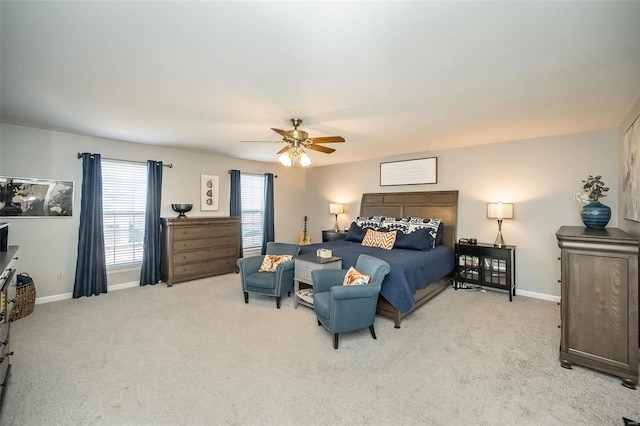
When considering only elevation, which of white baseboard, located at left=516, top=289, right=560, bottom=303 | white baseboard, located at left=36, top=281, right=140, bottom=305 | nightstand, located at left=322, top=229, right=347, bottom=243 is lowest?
white baseboard, located at left=36, top=281, right=140, bottom=305

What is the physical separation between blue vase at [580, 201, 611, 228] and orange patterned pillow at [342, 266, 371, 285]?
2350mm

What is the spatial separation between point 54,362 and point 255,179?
15.7ft

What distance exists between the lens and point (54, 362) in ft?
8.45

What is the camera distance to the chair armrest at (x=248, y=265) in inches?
164

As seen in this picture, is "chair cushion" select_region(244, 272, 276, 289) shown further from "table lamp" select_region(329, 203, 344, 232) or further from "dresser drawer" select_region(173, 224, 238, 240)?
"table lamp" select_region(329, 203, 344, 232)

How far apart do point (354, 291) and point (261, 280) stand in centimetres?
165

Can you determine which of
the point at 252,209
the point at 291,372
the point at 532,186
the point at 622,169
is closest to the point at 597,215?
the point at 622,169

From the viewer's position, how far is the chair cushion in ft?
13.1

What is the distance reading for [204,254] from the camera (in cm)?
539

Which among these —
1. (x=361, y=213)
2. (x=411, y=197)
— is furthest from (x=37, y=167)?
(x=411, y=197)

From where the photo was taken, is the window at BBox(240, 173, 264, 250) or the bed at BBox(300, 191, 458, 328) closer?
the bed at BBox(300, 191, 458, 328)

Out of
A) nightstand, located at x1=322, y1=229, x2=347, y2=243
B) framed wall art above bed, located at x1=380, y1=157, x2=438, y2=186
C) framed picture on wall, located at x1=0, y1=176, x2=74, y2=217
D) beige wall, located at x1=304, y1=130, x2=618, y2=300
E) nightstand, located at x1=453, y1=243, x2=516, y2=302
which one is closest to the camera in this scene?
framed picture on wall, located at x1=0, y1=176, x2=74, y2=217

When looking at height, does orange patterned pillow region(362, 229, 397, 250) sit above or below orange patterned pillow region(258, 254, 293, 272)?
above

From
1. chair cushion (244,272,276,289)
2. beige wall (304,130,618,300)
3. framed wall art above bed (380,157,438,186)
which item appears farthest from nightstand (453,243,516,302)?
chair cushion (244,272,276,289)
